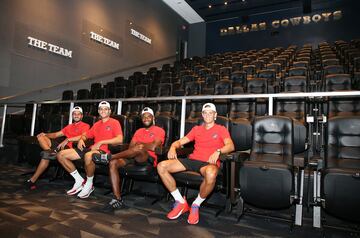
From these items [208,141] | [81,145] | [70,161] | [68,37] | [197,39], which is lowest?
[70,161]

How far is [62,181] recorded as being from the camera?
3781 mm

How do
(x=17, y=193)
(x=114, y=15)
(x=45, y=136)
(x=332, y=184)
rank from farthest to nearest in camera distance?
1. (x=114, y=15)
2. (x=45, y=136)
3. (x=17, y=193)
4. (x=332, y=184)

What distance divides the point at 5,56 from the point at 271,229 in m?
6.75

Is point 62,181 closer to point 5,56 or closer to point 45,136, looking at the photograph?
point 45,136

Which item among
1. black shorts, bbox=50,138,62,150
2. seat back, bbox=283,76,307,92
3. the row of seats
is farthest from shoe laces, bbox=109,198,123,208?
seat back, bbox=283,76,307,92

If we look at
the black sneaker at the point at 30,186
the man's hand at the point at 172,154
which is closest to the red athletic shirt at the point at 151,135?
the man's hand at the point at 172,154

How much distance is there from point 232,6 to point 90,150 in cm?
1057

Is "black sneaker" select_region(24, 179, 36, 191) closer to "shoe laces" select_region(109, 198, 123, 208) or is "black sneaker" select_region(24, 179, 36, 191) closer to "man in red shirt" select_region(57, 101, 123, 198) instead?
"man in red shirt" select_region(57, 101, 123, 198)

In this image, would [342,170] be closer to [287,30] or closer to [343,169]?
[343,169]

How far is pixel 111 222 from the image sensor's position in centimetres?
224

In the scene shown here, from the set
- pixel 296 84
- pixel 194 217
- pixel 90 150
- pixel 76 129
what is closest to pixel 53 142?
pixel 76 129

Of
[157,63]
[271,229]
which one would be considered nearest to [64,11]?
[157,63]

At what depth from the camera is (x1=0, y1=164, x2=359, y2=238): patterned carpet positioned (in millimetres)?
2025

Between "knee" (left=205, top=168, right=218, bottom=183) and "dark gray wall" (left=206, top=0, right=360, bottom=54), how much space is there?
10507 mm
